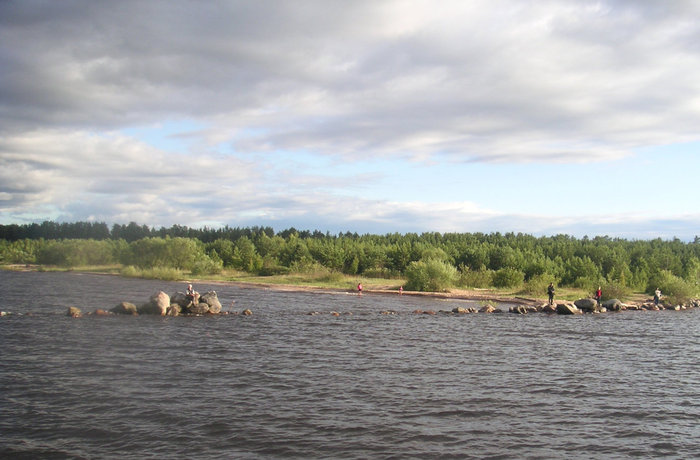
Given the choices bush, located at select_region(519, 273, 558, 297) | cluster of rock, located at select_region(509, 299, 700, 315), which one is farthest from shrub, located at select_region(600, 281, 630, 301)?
bush, located at select_region(519, 273, 558, 297)

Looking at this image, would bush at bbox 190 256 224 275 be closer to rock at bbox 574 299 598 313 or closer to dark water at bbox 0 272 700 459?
dark water at bbox 0 272 700 459

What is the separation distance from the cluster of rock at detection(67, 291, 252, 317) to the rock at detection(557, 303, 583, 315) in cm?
3079

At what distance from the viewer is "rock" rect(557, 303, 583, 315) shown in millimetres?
54719

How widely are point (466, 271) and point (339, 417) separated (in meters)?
65.3

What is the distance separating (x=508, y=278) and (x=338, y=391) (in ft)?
194

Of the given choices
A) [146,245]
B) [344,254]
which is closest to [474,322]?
[344,254]

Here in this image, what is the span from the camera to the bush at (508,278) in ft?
250

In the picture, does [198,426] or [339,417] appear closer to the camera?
[198,426]

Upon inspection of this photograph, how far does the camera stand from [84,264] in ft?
406

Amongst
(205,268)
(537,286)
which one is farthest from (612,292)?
(205,268)

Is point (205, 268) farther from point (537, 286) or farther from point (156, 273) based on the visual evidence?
point (537, 286)

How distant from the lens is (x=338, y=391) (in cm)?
2192

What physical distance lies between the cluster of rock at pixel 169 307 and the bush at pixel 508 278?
138 feet

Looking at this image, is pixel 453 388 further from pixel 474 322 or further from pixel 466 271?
pixel 466 271
